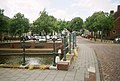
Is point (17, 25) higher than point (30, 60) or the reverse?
higher

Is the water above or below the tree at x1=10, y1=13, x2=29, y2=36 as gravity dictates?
below

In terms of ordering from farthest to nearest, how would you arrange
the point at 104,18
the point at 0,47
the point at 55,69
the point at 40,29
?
the point at 40,29
the point at 104,18
the point at 0,47
the point at 55,69

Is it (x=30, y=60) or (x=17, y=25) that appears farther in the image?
(x=17, y=25)

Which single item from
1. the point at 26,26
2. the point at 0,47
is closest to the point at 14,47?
the point at 0,47

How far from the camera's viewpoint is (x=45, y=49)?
34281 millimetres

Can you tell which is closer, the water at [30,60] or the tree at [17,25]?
the water at [30,60]

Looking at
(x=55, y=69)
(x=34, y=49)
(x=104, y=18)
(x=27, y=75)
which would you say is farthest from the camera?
(x=104, y=18)

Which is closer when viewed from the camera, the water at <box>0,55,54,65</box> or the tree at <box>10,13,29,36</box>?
the water at <box>0,55,54,65</box>

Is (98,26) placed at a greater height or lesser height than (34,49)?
greater

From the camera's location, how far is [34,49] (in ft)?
115

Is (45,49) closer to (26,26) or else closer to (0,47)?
(0,47)

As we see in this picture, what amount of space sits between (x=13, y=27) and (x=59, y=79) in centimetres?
4567

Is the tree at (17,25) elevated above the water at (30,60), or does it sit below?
above

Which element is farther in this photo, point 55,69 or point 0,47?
point 0,47
